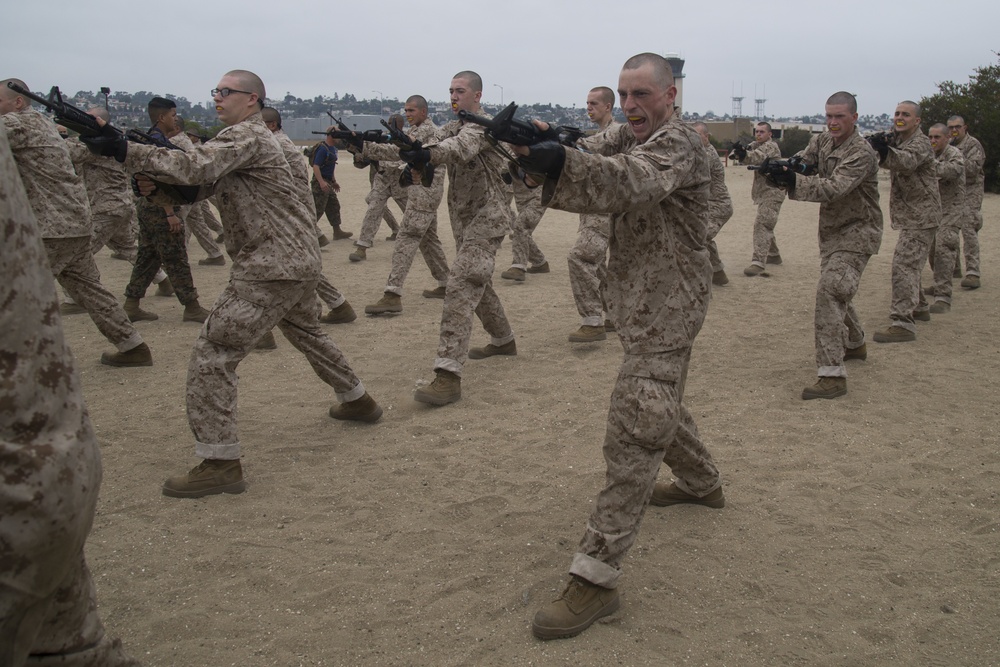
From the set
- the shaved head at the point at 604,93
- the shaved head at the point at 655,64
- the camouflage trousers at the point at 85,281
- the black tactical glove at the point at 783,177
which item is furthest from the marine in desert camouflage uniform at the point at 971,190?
the camouflage trousers at the point at 85,281

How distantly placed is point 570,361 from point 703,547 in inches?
135

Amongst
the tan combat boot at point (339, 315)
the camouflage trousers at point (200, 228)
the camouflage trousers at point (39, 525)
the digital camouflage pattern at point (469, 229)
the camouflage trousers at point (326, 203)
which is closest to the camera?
the camouflage trousers at point (39, 525)

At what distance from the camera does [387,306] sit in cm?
909

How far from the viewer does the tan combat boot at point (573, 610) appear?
3.36 m

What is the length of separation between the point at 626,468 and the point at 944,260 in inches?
297

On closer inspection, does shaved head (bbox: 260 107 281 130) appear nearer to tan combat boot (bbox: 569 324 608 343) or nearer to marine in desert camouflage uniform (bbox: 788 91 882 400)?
tan combat boot (bbox: 569 324 608 343)

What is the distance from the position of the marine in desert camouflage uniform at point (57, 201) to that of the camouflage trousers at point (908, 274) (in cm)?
724

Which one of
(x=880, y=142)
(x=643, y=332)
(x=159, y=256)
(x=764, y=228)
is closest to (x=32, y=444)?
(x=643, y=332)

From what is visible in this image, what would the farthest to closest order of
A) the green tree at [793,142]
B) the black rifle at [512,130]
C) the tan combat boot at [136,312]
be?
the green tree at [793,142], the tan combat boot at [136,312], the black rifle at [512,130]

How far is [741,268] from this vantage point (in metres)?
12.2

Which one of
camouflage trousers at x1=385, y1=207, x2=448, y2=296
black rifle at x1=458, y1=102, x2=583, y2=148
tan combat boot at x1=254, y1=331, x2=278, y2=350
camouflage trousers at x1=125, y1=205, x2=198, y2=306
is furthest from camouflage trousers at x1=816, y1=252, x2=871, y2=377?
camouflage trousers at x1=125, y1=205, x2=198, y2=306

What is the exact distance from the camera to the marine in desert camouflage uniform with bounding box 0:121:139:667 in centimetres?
159

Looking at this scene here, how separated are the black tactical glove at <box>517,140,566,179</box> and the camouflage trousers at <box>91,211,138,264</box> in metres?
6.82

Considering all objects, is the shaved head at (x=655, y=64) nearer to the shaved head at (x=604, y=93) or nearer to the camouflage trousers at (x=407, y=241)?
the shaved head at (x=604, y=93)
